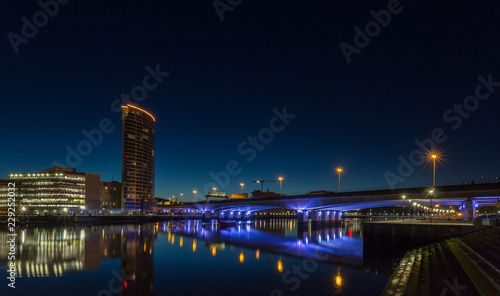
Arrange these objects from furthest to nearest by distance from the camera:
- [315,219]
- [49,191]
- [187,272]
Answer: [49,191]
[315,219]
[187,272]

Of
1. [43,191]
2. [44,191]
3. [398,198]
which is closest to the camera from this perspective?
[398,198]

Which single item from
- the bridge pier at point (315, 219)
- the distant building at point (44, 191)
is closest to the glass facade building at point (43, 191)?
the distant building at point (44, 191)

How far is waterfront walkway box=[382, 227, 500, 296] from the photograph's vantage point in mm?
14461

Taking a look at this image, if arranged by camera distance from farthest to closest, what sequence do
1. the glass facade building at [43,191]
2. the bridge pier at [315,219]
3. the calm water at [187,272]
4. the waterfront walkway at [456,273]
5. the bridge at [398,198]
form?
the glass facade building at [43,191] < the bridge pier at [315,219] < the bridge at [398,198] < the calm water at [187,272] < the waterfront walkway at [456,273]

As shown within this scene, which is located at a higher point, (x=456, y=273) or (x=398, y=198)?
(x=398, y=198)

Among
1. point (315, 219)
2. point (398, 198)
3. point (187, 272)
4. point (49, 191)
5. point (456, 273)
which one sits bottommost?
point (315, 219)

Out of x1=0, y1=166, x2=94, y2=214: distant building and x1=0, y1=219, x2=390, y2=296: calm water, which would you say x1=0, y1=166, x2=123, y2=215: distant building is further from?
x1=0, y1=219, x2=390, y2=296: calm water

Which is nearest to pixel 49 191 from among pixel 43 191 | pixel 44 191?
pixel 44 191

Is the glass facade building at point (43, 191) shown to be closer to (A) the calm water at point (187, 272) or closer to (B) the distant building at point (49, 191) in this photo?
(B) the distant building at point (49, 191)

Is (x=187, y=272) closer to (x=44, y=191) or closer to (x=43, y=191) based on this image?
(x=44, y=191)

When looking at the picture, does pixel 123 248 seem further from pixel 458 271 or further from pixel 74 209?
pixel 74 209

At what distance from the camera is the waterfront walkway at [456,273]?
1446 cm

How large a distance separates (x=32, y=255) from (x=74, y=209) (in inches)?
5724

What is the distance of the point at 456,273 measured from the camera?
17.4 m
